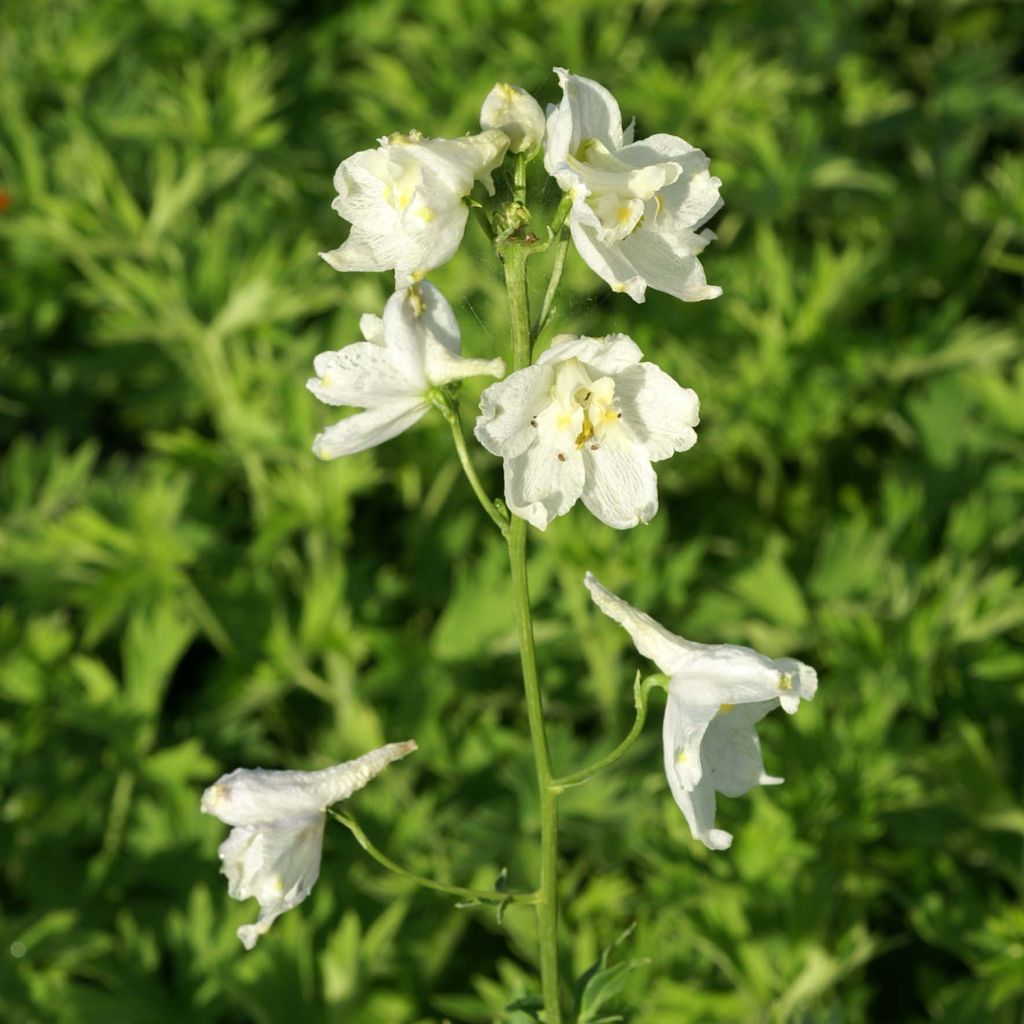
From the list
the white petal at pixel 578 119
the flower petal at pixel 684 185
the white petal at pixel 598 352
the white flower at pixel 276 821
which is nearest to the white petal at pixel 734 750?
the white flower at pixel 276 821

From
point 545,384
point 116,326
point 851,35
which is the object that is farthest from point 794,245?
point 545,384

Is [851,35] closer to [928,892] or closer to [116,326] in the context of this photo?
[116,326]

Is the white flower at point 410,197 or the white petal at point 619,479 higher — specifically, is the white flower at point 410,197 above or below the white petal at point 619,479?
above

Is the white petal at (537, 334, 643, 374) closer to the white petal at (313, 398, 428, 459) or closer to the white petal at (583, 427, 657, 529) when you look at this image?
the white petal at (583, 427, 657, 529)

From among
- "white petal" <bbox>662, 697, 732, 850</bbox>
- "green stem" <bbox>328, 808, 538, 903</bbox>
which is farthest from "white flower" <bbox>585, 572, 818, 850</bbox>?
"green stem" <bbox>328, 808, 538, 903</bbox>

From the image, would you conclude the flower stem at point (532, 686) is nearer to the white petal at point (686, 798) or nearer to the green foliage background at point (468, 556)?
the white petal at point (686, 798)

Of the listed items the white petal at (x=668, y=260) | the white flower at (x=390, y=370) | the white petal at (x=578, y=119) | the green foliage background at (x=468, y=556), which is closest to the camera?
the white petal at (x=578, y=119)

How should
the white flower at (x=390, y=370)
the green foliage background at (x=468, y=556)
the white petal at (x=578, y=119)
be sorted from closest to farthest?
the white petal at (x=578, y=119)
the white flower at (x=390, y=370)
the green foliage background at (x=468, y=556)
